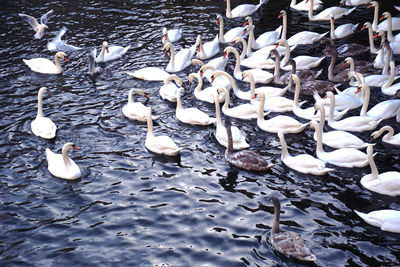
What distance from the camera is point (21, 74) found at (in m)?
17.5

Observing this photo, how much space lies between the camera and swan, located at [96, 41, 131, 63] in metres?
17.9

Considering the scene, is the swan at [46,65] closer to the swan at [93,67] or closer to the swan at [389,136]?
the swan at [93,67]

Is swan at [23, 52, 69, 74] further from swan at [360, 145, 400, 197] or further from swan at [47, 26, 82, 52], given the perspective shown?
swan at [360, 145, 400, 197]

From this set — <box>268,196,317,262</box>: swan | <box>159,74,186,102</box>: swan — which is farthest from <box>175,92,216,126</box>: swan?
<box>268,196,317,262</box>: swan

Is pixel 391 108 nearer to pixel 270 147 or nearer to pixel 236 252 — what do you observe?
pixel 270 147

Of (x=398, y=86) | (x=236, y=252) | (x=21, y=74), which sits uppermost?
(x=21, y=74)

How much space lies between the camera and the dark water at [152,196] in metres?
9.34

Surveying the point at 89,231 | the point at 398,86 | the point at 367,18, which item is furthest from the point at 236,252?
the point at 367,18

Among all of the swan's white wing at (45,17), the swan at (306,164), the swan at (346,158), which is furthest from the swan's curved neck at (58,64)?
the swan at (346,158)

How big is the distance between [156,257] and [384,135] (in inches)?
265

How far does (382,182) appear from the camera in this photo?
1062 cm

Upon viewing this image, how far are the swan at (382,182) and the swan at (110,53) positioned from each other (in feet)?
33.7

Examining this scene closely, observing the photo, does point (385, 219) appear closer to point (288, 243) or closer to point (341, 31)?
point (288, 243)

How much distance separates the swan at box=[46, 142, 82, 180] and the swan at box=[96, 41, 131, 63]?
6.80m
